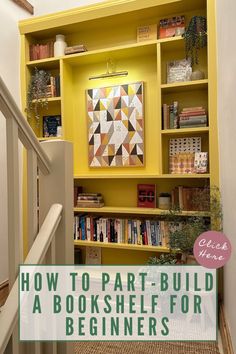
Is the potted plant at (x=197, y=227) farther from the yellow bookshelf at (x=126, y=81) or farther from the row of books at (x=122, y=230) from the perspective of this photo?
the row of books at (x=122, y=230)

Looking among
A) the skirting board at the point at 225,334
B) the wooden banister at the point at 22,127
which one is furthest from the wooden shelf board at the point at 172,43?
the skirting board at the point at 225,334

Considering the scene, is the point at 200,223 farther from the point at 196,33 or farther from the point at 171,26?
the point at 171,26

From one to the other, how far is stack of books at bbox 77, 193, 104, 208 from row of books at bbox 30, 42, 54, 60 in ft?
5.00

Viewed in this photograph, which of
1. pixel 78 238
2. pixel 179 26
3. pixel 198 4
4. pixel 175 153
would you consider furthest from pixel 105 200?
pixel 198 4

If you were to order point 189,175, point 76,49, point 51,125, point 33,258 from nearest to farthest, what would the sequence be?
point 33,258, point 189,175, point 76,49, point 51,125

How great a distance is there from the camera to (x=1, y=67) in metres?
2.71

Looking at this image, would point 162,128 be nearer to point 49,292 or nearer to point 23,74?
point 23,74

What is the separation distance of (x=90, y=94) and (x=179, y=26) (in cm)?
105

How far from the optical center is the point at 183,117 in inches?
95.4

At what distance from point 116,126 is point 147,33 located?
926 millimetres

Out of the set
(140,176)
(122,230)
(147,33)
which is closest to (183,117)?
(140,176)

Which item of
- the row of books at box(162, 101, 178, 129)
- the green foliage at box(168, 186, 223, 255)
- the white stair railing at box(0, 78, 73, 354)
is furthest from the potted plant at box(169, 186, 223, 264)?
the white stair railing at box(0, 78, 73, 354)

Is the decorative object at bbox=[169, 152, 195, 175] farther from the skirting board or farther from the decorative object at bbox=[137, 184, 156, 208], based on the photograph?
the skirting board

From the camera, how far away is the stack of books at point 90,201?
8.95 feet
